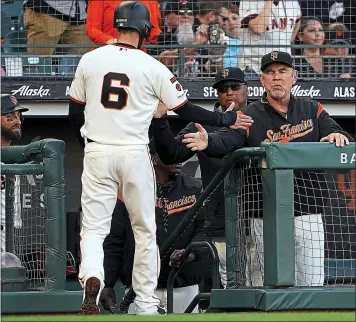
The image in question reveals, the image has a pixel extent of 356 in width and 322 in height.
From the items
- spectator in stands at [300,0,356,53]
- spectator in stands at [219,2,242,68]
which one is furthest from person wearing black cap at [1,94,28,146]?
spectator in stands at [300,0,356,53]

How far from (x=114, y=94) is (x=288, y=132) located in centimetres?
128

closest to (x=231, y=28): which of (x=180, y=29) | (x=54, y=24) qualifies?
(x=180, y=29)

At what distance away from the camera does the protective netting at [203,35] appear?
1093 cm

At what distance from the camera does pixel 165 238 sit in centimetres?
790

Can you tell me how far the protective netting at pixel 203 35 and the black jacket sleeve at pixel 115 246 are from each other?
137 inches

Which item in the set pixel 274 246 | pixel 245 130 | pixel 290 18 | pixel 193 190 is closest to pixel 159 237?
pixel 193 190

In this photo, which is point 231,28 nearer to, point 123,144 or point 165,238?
point 165,238

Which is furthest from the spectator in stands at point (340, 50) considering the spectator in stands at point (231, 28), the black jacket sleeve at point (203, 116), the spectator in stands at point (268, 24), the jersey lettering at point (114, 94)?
the jersey lettering at point (114, 94)

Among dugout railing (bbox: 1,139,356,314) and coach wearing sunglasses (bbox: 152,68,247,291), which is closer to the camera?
dugout railing (bbox: 1,139,356,314)

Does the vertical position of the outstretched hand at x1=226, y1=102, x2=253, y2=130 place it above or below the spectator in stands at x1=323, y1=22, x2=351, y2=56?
below

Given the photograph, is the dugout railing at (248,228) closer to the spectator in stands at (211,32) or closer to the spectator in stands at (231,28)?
the spectator in stands at (211,32)

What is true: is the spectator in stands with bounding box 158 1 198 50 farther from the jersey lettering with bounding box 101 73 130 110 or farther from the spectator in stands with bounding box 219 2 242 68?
the jersey lettering with bounding box 101 73 130 110

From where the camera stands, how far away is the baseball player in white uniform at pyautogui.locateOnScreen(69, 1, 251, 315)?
6.11 m

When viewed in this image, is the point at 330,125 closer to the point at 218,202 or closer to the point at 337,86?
the point at 218,202
